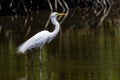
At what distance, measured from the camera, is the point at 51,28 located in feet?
92.2

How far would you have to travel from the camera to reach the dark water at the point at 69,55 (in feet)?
47.1

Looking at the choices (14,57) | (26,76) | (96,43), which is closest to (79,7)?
(96,43)

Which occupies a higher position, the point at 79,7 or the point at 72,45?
the point at 79,7

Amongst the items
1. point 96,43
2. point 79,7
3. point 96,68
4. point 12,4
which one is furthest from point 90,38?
point 79,7

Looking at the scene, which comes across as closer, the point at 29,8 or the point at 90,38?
the point at 90,38

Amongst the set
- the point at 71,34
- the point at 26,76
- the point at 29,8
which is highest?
the point at 29,8

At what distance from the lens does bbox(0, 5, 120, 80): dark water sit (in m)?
14.4

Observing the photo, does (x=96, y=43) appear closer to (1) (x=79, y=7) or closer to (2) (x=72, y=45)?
(2) (x=72, y=45)

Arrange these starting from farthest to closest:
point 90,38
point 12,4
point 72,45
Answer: point 12,4
point 90,38
point 72,45

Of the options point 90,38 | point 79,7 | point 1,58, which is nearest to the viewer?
point 1,58

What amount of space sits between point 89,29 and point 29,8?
634 inches

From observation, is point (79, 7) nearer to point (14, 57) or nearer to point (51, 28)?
point (51, 28)

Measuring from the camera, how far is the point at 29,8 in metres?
42.6

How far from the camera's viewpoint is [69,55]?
1795cm
